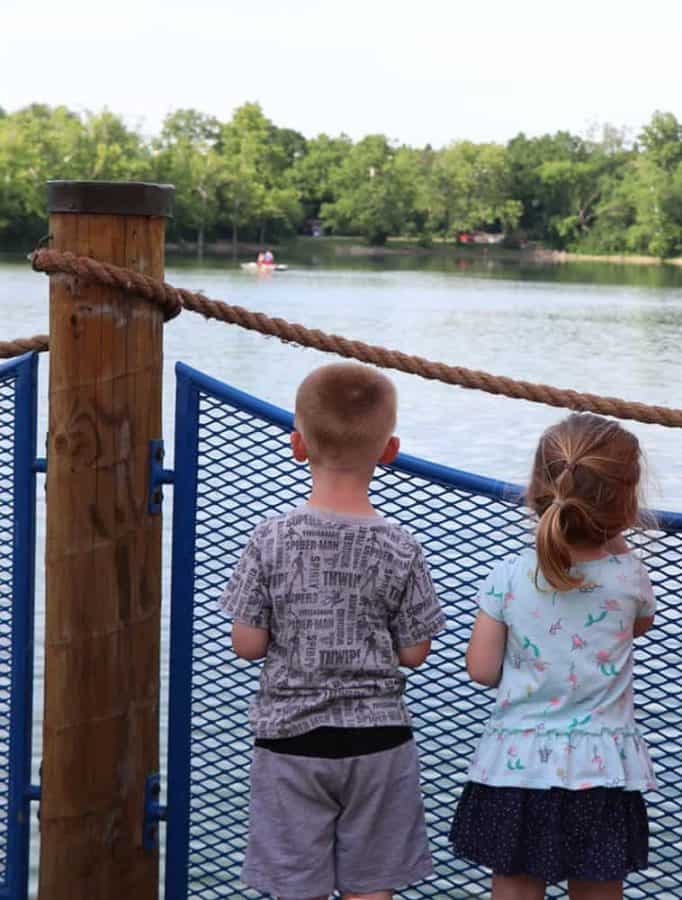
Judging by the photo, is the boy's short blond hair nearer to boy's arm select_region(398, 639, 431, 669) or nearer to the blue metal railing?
boy's arm select_region(398, 639, 431, 669)

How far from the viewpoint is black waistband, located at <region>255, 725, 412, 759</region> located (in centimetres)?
260

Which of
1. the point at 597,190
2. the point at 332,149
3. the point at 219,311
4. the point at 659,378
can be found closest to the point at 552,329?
the point at 659,378

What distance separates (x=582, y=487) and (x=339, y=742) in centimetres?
60

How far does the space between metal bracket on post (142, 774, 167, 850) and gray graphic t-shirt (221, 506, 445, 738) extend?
501 millimetres

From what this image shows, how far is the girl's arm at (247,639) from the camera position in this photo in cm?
262

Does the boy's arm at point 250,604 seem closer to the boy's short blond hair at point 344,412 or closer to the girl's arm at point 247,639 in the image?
the girl's arm at point 247,639

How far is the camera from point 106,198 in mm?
2789

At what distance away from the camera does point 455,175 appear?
158 meters

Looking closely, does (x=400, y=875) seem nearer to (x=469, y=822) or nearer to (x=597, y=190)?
(x=469, y=822)

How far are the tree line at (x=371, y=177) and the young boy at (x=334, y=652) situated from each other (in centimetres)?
12045

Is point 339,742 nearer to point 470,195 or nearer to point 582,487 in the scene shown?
point 582,487

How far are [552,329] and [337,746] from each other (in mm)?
42663

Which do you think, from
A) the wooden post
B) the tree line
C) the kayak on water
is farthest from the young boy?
the tree line

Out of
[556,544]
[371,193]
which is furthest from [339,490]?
[371,193]
